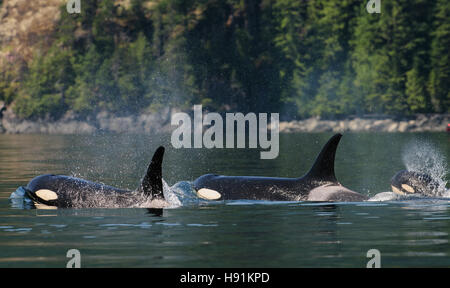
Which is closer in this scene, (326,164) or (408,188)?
(326,164)

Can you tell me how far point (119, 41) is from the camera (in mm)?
129625

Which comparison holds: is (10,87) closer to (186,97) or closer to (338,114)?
(186,97)

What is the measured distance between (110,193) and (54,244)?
168 inches

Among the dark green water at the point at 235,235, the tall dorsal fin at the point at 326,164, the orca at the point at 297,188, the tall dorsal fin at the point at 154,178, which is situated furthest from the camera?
the orca at the point at 297,188

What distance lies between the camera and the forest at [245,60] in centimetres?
11262

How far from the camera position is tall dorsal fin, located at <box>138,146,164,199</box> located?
17328 millimetres

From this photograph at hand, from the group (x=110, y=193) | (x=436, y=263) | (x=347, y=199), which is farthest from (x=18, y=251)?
(x=347, y=199)

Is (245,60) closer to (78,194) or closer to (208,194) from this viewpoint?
(208,194)

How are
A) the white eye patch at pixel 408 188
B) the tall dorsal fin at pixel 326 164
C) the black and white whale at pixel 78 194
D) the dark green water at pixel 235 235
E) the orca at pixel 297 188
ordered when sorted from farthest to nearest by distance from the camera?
the white eye patch at pixel 408 188, the orca at pixel 297 188, the tall dorsal fin at pixel 326 164, the black and white whale at pixel 78 194, the dark green water at pixel 235 235

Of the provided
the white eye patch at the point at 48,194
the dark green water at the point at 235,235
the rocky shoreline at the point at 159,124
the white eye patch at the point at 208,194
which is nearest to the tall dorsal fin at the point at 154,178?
the dark green water at the point at 235,235

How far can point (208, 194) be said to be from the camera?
20750 mm

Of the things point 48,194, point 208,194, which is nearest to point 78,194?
point 48,194

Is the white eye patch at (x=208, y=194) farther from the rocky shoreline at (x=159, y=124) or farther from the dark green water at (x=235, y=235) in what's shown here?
the rocky shoreline at (x=159, y=124)

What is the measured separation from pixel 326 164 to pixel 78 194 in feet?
17.4
